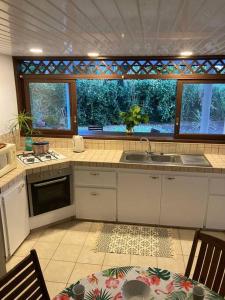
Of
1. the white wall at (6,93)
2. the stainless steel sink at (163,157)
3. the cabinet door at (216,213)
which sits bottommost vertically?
the cabinet door at (216,213)

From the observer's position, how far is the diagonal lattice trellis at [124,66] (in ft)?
10.3

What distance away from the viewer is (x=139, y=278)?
1.42 metres

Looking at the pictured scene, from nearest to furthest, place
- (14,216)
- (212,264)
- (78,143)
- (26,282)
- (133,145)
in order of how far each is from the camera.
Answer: (26,282) < (212,264) < (14,216) < (78,143) < (133,145)

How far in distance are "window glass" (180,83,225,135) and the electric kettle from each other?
4.60 ft

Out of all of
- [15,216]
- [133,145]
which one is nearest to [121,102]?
Answer: [133,145]

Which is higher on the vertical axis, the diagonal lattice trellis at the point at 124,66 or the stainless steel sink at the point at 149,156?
the diagonal lattice trellis at the point at 124,66

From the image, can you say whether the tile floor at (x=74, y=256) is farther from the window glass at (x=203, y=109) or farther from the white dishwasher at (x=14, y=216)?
the window glass at (x=203, y=109)

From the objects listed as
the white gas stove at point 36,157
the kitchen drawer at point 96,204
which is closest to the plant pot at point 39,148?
the white gas stove at point 36,157

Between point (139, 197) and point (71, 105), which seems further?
point (71, 105)

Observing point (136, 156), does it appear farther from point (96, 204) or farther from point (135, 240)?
point (135, 240)

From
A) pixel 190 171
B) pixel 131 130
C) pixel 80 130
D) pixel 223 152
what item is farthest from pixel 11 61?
pixel 223 152

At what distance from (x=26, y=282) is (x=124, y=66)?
9.01ft

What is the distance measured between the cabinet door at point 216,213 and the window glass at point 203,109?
0.96m

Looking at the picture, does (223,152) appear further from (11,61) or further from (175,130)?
(11,61)
